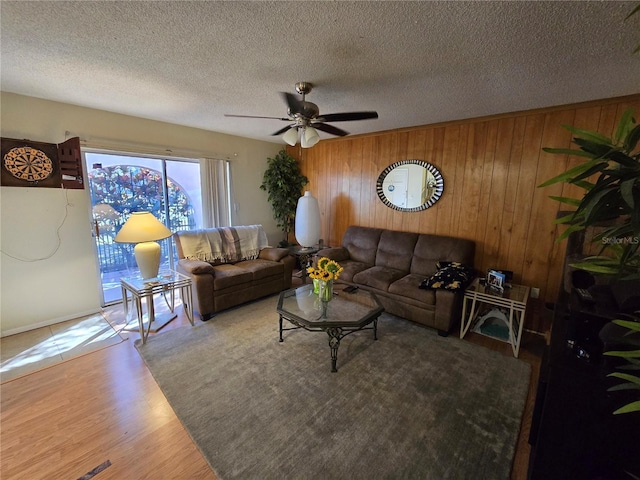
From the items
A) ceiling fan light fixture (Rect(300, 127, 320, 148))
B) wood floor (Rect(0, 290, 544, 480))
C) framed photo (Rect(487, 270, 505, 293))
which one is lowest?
wood floor (Rect(0, 290, 544, 480))

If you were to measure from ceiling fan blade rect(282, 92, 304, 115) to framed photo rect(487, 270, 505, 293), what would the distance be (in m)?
2.46

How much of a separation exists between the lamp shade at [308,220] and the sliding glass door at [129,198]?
1.54m

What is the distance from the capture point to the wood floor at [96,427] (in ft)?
4.84

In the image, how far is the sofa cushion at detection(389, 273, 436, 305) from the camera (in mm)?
2813

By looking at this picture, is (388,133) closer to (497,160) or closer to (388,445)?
(497,160)

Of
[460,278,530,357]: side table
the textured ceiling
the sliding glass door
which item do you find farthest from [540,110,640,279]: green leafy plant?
the sliding glass door

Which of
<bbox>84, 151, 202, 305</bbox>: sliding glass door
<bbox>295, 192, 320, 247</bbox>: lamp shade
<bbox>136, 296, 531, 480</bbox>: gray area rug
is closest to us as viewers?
<bbox>136, 296, 531, 480</bbox>: gray area rug

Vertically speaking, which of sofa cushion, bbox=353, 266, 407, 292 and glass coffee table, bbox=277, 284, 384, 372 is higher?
sofa cushion, bbox=353, 266, 407, 292

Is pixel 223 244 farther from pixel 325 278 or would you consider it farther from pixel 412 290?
pixel 412 290

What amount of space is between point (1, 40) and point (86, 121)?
1457 millimetres

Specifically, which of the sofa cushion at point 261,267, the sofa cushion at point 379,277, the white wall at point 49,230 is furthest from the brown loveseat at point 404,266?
the white wall at point 49,230

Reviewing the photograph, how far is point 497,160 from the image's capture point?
305 centimetres

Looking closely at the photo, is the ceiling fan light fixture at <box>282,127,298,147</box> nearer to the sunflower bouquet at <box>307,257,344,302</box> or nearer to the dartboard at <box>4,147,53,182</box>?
the sunflower bouquet at <box>307,257,344,302</box>

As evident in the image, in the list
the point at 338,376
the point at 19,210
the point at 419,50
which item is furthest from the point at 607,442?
the point at 19,210
